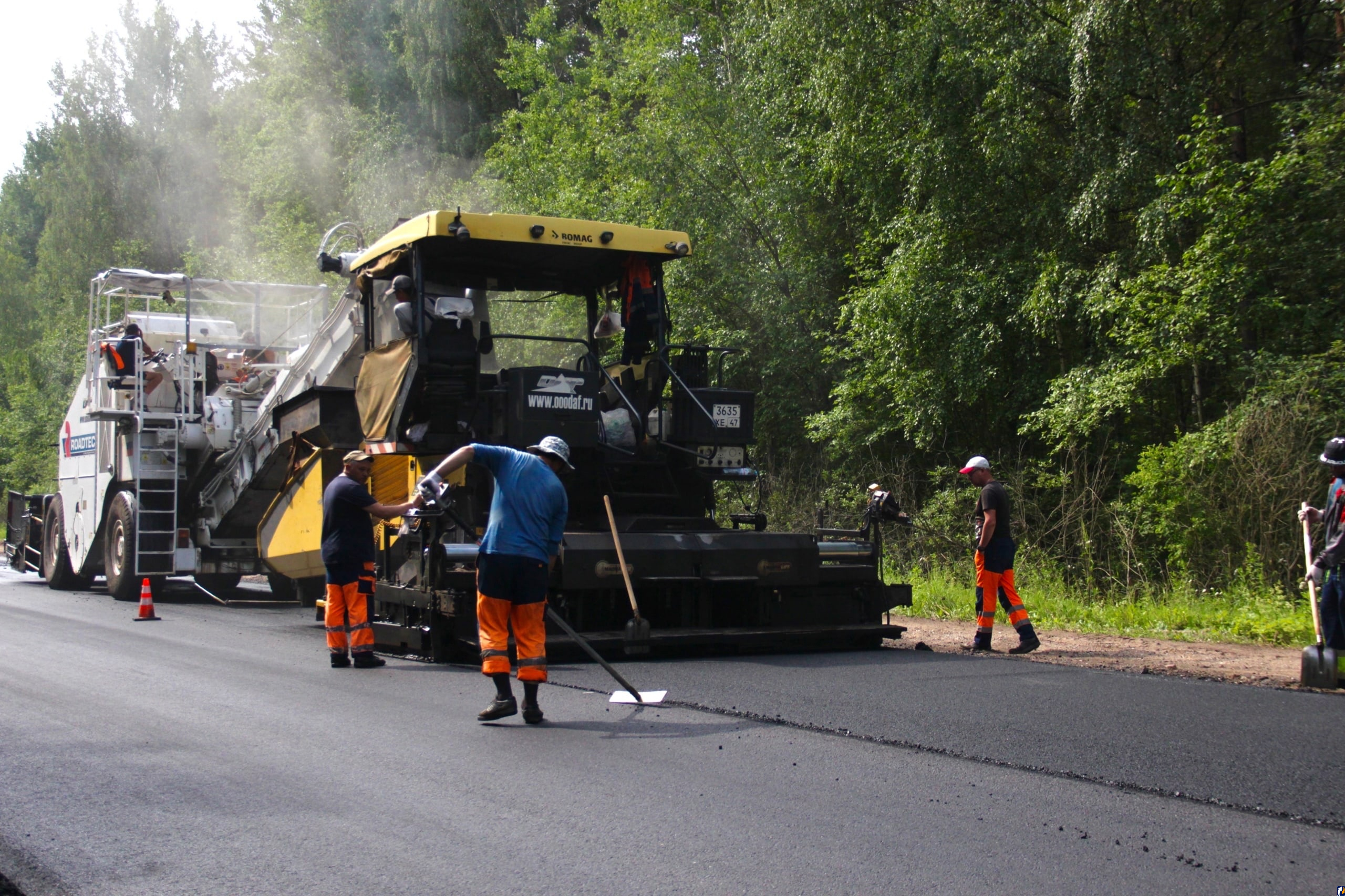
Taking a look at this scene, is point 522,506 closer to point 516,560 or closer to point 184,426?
point 516,560

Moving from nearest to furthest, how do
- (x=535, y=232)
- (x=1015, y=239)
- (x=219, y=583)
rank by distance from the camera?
1. (x=535, y=232)
2. (x=1015, y=239)
3. (x=219, y=583)

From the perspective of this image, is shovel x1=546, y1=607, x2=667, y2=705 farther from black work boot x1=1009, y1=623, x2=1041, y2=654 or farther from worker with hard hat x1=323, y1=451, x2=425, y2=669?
black work boot x1=1009, y1=623, x2=1041, y2=654

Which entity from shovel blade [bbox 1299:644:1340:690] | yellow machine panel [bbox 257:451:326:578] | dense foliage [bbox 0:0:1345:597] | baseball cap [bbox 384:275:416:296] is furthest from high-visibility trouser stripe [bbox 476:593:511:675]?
dense foliage [bbox 0:0:1345:597]

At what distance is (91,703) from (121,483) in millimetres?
8816

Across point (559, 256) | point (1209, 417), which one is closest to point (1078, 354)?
point (1209, 417)

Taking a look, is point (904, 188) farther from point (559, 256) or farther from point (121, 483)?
point (121, 483)

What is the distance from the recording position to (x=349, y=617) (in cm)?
835

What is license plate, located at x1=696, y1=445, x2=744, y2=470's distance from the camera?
9.16 meters

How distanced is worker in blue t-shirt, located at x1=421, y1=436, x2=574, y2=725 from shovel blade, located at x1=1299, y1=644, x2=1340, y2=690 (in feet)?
15.5

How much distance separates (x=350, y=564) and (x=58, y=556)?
1067 cm

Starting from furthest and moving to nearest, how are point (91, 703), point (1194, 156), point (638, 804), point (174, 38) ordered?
point (174, 38) → point (1194, 156) → point (91, 703) → point (638, 804)

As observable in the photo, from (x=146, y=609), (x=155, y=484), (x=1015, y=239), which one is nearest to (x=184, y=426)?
(x=155, y=484)

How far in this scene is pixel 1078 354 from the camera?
15.1 m

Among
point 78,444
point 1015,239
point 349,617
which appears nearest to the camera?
point 349,617
